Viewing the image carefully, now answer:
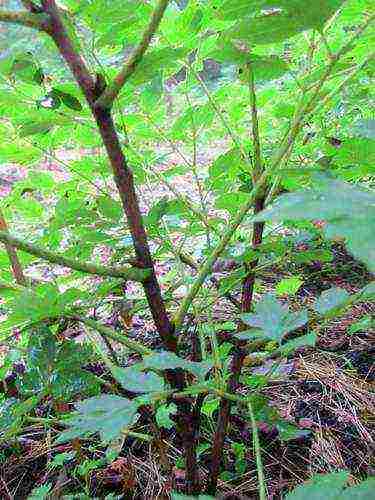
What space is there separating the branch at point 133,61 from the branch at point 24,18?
0.38 ft

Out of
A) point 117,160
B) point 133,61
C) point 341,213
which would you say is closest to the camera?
point 341,213

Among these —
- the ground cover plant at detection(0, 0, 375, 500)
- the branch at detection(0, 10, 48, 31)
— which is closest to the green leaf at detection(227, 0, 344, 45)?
the ground cover plant at detection(0, 0, 375, 500)

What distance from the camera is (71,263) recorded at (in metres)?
0.68

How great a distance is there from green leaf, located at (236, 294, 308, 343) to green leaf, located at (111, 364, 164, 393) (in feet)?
0.55

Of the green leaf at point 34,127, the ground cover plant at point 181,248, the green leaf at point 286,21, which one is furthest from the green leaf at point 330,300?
the green leaf at point 34,127

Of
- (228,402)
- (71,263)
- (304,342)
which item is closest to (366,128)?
(304,342)

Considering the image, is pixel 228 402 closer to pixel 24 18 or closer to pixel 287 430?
pixel 287 430

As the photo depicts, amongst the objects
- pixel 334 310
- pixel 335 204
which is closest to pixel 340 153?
pixel 334 310

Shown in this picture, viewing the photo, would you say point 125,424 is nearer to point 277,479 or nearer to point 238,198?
point 238,198

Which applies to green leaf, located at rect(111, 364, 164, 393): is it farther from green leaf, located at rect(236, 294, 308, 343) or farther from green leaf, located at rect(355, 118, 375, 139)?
green leaf, located at rect(355, 118, 375, 139)

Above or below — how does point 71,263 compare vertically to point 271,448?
above

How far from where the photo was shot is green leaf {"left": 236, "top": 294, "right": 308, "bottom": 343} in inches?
29.7

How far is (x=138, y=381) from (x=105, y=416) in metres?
0.09

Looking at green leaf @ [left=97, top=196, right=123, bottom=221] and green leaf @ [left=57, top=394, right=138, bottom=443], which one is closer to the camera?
green leaf @ [left=57, top=394, right=138, bottom=443]
